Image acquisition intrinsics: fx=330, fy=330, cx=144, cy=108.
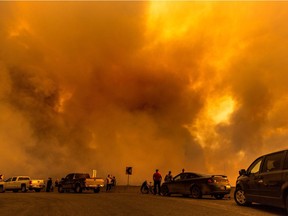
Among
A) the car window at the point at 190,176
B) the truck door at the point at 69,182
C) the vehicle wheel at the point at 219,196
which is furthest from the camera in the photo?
the truck door at the point at 69,182

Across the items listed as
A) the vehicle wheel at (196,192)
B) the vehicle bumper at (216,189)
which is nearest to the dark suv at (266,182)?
the vehicle bumper at (216,189)

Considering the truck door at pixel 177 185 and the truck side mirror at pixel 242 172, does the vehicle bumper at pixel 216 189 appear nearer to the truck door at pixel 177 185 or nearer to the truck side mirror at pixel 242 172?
the truck door at pixel 177 185

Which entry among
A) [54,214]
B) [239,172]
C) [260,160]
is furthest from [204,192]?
[54,214]

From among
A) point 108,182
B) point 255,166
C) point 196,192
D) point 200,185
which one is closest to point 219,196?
point 196,192

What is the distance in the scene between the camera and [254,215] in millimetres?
10117

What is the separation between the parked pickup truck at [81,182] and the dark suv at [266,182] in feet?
58.2

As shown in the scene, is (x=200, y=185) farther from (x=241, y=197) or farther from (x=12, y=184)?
(x=12, y=184)

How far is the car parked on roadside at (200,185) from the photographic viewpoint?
59.3ft

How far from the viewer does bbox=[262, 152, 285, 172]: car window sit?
34.9ft

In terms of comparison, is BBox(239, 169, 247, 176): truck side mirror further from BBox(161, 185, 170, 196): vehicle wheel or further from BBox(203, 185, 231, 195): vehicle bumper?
BBox(161, 185, 170, 196): vehicle wheel

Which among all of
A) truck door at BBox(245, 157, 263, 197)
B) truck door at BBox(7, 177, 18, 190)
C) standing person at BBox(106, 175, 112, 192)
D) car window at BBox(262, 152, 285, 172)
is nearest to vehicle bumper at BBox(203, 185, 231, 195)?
truck door at BBox(245, 157, 263, 197)

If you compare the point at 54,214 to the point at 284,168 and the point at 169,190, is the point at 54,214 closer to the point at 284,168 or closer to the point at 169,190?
the point at 284,168

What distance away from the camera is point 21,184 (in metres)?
37.2

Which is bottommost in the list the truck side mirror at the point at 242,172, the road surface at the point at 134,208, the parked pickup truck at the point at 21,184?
the road surface at the point at 134,208
